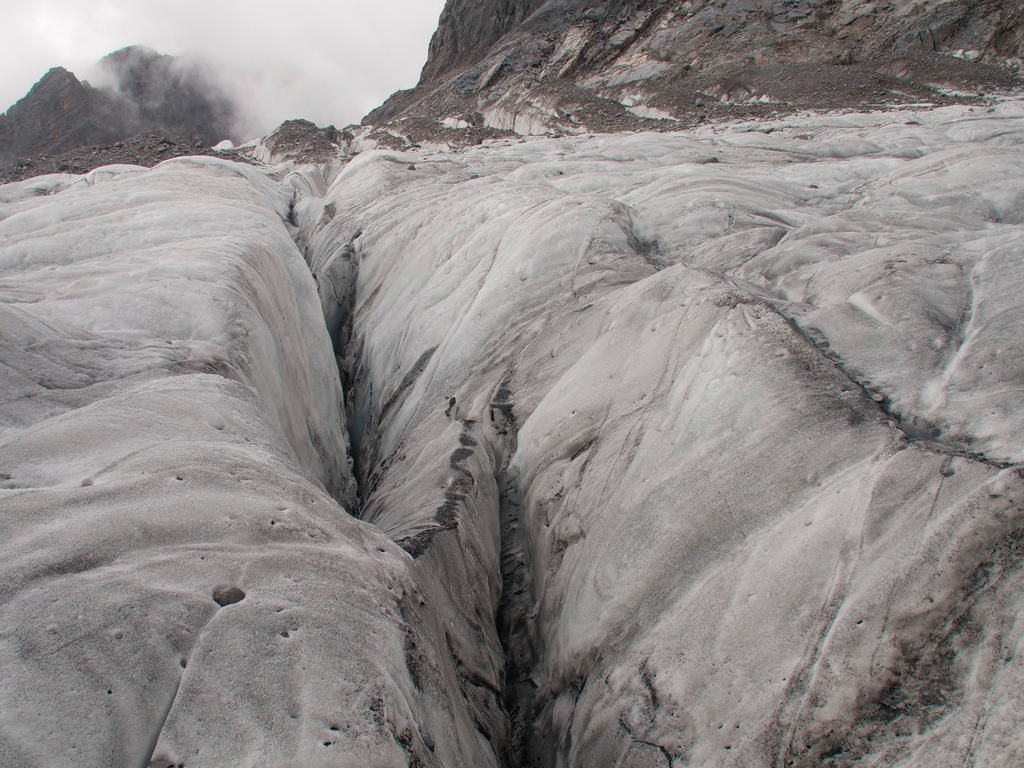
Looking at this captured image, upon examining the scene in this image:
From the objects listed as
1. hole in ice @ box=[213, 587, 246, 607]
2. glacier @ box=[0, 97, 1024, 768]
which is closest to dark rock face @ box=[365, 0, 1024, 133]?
glacier @ box=[0, 97, 1024, 768]

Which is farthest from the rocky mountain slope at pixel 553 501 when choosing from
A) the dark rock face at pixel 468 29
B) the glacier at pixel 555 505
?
the dark rock face at pixel 468 29

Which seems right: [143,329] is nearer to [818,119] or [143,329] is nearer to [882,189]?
[882,189]

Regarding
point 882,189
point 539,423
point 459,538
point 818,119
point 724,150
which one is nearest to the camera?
point 459,538

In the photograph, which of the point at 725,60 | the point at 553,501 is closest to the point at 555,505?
the point at 553,501

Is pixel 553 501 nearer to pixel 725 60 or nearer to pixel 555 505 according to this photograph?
pixel 555 505

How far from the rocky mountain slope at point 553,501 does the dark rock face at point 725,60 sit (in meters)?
13.3

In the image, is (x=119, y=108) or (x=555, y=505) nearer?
(x=555, y=505)

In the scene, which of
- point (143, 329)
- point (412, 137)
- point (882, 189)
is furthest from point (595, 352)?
point (412, 137)

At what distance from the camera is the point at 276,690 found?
222 cm

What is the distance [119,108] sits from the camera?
52125 millimetres

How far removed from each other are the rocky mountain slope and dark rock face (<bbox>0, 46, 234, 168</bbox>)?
4543 centimetres

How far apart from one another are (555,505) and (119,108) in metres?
62.5

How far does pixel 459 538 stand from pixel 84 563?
6.68 ft

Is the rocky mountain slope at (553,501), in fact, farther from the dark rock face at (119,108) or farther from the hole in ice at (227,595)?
the dark rock face at (119,108)
